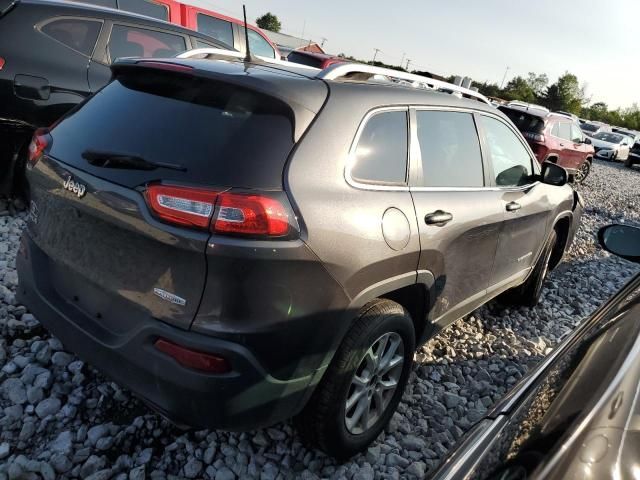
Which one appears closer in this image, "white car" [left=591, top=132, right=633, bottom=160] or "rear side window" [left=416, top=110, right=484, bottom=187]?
"rear side window" [left=416, top=110, right=484, bottom=187]

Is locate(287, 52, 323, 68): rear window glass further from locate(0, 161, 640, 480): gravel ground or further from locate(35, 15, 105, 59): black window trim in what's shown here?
locate(0, 161, 640, 480): gravel ground

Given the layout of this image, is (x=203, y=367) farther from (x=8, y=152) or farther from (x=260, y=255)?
(x=8, y=152)

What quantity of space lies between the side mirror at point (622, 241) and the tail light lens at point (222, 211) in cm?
185

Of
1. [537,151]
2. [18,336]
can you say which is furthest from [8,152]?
[537,151]

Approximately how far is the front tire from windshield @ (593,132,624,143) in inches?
1049

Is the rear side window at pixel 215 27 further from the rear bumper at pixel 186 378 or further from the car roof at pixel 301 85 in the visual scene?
the rear bumper at pixel 186 378

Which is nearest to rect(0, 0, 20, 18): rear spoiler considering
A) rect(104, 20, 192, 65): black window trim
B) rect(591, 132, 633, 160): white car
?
rect(104, 20, 192, 65): black window trim

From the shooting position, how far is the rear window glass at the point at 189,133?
5.65ft

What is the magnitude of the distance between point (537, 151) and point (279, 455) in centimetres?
1023

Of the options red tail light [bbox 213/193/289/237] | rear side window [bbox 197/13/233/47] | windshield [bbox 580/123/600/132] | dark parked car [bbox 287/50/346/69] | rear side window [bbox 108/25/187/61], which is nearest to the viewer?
red tail light [bbox 213/193/289/237]

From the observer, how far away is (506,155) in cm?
339

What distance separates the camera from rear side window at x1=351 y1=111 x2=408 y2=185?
81.2 inches

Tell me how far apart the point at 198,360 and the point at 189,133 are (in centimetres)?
83

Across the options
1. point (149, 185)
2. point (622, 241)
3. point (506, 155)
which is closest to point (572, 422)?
point (149, 185)
